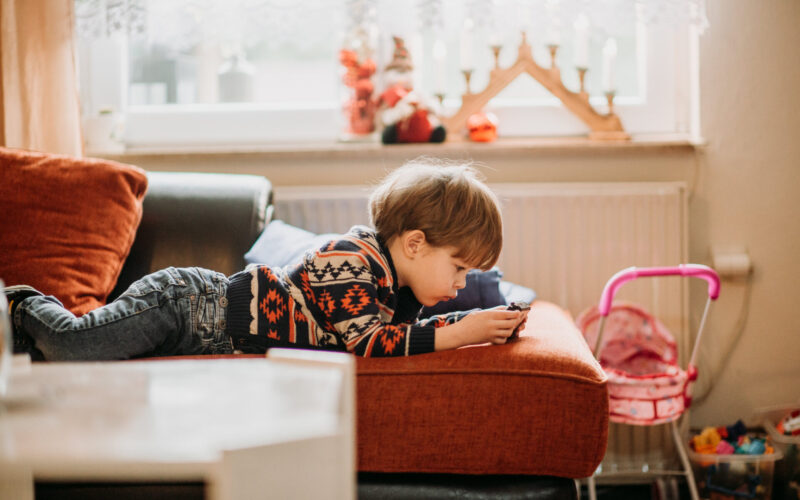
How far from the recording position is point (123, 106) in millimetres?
2502

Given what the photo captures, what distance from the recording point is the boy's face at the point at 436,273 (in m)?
1.47

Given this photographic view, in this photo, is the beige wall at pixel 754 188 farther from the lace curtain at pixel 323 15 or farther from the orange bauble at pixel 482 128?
the orange bauble at pixel 482 128

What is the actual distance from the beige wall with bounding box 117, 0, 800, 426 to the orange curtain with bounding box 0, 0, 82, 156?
0.71 m

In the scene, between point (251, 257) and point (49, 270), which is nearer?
point (49, 270)

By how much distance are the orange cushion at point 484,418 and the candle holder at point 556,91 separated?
1143 mm

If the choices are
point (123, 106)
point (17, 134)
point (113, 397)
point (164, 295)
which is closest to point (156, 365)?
point (113, 397)

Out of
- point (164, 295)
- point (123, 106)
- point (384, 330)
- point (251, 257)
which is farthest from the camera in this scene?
point (123, 106)

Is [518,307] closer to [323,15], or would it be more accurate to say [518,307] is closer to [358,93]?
[358,93]

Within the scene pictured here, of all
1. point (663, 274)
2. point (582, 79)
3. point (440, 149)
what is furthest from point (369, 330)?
point (582, 79)

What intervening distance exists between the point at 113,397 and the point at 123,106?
1.90m

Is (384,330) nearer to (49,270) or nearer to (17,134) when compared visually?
(49,270)

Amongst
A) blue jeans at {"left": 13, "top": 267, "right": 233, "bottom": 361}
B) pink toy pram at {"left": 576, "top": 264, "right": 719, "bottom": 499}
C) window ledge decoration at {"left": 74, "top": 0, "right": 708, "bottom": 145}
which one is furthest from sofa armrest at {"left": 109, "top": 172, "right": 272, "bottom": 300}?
pink toy pram at {"left": 576, "top": 264, "right": 719, "bottom": 499}

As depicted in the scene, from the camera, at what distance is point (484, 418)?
1.27m

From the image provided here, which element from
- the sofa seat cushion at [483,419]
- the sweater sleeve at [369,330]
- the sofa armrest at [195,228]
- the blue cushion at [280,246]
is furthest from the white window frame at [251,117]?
the sofa seat cushion at [483,419]
